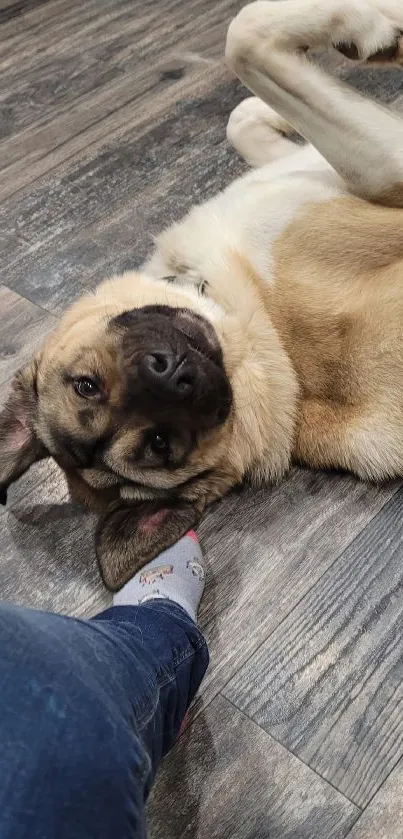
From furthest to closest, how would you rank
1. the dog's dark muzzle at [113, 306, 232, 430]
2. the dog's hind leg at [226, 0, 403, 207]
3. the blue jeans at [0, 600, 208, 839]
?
the dog's hind leg at [226, 0, 403, 207] < the dog's dark muzzle at [113, 306, 232, 430] < the blue jeans at [0, 600, 208, 839]

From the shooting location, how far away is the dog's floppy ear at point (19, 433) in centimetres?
179

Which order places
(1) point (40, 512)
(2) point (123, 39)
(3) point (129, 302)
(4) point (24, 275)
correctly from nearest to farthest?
(3) point (129, 302), (1) point (40, 512), (4) point (24, 275), (2) point (123, 39)

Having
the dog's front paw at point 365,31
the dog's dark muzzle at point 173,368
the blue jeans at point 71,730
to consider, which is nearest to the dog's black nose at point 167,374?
the dog's dark muzzle at point 173,368

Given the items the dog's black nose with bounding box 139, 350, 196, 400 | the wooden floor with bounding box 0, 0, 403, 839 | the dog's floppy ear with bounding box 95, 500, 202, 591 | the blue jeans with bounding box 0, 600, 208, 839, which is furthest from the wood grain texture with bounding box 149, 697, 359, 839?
the dog's black nose with bounding box 139, 350, 196, 400

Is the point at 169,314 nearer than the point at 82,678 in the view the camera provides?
No

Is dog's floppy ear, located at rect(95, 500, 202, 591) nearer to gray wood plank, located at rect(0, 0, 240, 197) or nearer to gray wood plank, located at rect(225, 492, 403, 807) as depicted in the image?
gray wood plank, located at rect(225, 492, 403, 807)

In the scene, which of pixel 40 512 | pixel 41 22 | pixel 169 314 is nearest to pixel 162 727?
pixel 40 512

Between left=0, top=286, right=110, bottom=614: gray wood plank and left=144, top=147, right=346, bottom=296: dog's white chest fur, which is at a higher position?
left=144, top=147, right=346, bottom=296: dog's white chest fur

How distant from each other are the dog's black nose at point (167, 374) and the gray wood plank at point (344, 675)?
0.62 metres

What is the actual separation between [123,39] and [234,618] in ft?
9.77

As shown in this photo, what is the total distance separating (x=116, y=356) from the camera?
1661mm

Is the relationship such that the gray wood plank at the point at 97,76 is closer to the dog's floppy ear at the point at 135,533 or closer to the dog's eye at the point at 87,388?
the dog's eye at the point at 87,388

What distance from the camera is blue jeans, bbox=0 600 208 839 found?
938mm

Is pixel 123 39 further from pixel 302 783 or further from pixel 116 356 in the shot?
pixel 302 783
